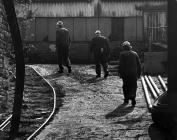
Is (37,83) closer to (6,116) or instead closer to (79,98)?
(79,98)

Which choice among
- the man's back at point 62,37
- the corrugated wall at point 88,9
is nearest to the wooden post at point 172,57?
the man's back at point 62,37

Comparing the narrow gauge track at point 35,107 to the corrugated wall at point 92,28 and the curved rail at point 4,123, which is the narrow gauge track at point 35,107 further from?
the corrugated wall at point 92,28

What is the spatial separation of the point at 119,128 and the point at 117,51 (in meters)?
21.3

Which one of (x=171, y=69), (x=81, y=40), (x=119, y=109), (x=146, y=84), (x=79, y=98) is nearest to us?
(x=171, y=69)

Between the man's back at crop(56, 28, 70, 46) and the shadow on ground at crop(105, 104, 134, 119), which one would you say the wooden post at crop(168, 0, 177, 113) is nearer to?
the shadow on ground at crop(105, 104, 134, 119)

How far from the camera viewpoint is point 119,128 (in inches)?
472

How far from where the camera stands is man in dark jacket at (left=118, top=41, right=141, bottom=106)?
14.6 meters

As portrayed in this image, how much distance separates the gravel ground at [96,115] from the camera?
11.4m

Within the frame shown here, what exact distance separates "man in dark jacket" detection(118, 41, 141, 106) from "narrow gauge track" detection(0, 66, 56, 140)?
221 centimetres

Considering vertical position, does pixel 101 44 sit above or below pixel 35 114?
above

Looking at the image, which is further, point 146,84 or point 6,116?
point 146,84

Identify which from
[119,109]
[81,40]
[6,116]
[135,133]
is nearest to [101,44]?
[119,109]

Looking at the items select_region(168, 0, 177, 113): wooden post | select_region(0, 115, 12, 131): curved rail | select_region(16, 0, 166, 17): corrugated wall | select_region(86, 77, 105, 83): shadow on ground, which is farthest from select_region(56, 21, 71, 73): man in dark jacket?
select_region(16, 0, 166, 17): corrugated wall

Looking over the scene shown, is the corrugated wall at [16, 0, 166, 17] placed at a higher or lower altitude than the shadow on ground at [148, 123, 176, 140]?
higher
